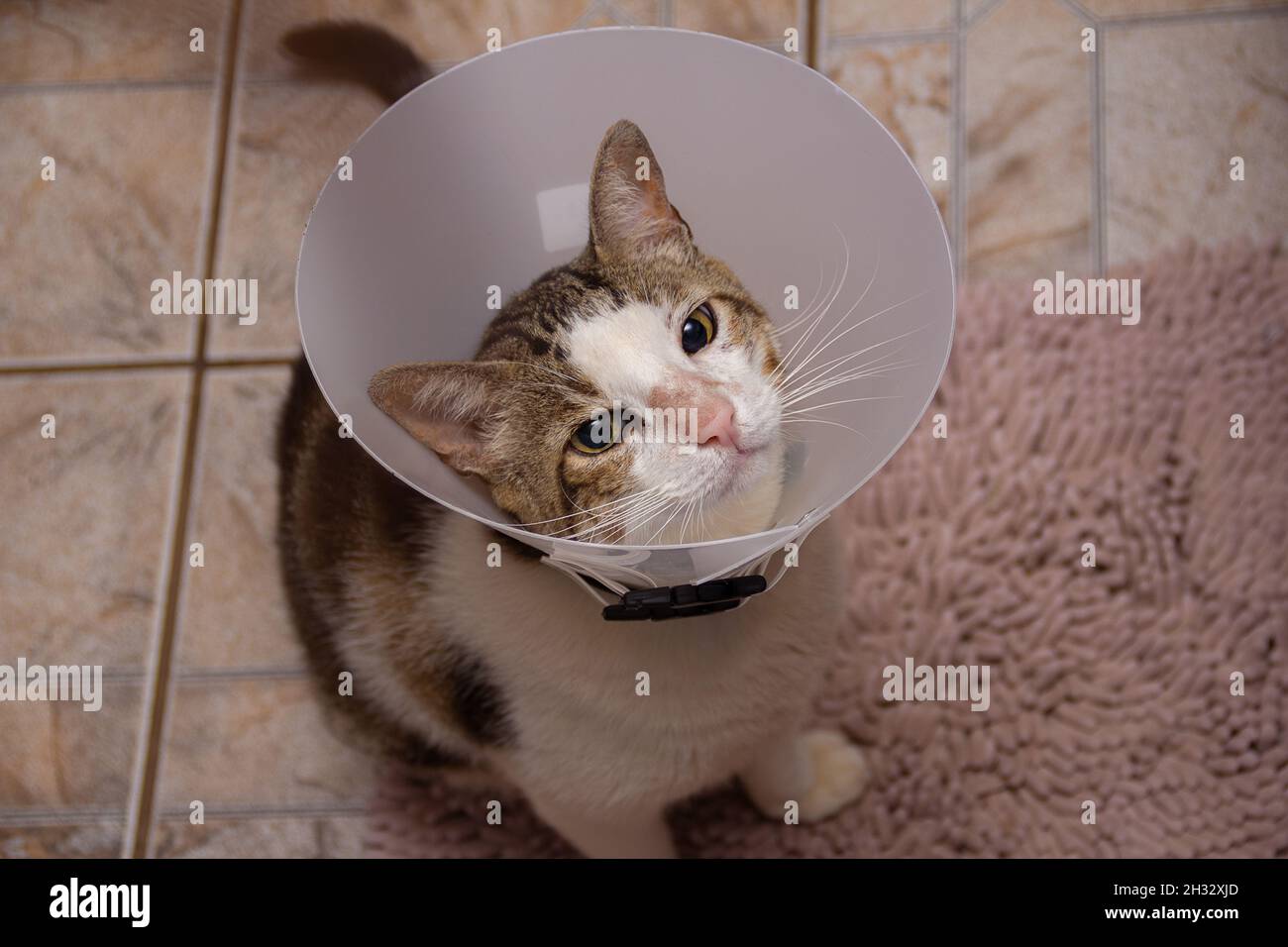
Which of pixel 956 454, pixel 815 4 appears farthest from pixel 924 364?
pixel 815 4

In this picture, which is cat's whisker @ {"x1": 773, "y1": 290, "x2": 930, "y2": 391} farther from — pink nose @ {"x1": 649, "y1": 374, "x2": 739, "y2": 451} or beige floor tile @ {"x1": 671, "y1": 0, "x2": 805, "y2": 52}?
beige floor tile @ {"x1": 671, "y1": 0, "x2": 805, "y2": 52}

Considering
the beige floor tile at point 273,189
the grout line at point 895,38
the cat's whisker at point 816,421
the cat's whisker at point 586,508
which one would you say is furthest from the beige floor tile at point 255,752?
the grout line at point 895,38

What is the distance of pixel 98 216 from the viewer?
1.58 m

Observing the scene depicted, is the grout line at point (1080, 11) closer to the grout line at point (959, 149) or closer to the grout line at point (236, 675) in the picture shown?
the grout line at point (959, 149)

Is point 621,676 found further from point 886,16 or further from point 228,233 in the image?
point 886,16

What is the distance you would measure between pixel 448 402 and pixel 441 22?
1003 millimetres

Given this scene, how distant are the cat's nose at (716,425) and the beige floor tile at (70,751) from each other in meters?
0.99

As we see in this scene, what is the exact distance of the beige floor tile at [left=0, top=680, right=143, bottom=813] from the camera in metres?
1.37

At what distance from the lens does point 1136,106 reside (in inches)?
59.0

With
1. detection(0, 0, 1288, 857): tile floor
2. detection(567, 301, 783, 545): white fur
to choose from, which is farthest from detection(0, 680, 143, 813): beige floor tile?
detection(567, 301, 783, 545): white fur

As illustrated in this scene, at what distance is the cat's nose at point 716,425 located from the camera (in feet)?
2.67

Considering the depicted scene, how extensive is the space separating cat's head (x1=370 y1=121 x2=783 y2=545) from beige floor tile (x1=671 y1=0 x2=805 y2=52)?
2.49 feet
